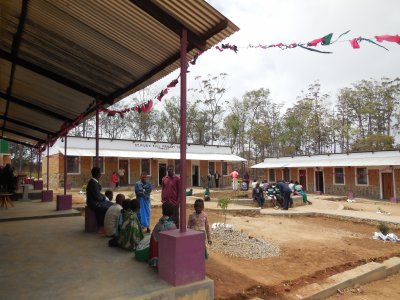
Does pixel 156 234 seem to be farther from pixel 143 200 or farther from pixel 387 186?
pixel 387 186

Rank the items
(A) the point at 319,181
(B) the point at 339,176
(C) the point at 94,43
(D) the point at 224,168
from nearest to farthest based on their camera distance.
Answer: (C) the point at 94,43 → (B) the point at 339,176 → (A) the point at 319,181 → (D) the point at 224,168

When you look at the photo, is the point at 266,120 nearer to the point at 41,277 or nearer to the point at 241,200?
the point at 241,200

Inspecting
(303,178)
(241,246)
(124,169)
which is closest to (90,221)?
(241,246)

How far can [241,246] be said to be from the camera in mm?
7855

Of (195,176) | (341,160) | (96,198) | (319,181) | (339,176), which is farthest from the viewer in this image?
(195,176)

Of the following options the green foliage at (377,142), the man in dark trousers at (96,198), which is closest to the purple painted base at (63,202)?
the man in dark trousers at (96,198)

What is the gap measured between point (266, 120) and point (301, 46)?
43099mm

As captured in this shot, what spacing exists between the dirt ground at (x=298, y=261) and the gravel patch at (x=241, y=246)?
0.81 ft

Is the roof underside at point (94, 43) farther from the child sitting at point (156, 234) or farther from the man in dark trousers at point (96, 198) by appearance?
the child sitting at point (156, 234)

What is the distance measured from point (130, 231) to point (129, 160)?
22.8 meters

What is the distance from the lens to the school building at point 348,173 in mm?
23516

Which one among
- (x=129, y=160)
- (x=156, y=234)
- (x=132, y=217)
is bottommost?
(x=156, y=234)

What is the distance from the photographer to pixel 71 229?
7129 millimetres

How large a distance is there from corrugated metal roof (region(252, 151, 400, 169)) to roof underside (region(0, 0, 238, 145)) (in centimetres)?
2166
